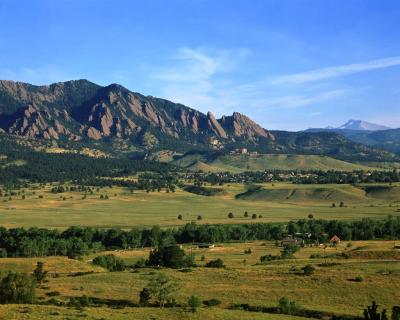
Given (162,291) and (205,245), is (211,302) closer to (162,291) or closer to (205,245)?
(162,291)

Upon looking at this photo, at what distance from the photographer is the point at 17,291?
6216 centimetres

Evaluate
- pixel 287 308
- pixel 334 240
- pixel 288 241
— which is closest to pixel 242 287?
pixel 287 308

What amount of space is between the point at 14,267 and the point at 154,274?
26083 mm

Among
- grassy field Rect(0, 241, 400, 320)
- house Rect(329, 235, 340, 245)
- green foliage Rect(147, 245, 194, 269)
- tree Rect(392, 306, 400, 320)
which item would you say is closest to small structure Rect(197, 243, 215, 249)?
house Rect(329, 235, 340, 245)

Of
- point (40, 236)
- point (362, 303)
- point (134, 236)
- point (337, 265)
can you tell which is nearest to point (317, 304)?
point (362, 303)

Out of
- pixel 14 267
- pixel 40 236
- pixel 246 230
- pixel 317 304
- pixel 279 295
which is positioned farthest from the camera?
pixel 246 230

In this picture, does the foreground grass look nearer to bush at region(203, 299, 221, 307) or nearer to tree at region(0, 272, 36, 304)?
bush at region(203, 299, 221, 307)

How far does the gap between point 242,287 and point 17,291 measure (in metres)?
27.9

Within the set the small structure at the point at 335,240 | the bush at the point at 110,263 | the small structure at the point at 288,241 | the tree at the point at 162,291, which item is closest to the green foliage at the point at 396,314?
the tree at the point at 162,291

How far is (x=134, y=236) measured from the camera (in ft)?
473

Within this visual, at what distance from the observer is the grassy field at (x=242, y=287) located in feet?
177

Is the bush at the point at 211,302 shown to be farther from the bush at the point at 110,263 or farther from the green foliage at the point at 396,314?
the bush at the point at 110,263

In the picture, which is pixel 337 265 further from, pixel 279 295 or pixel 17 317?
pixel 17 317

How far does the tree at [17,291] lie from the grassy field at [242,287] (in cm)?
302
